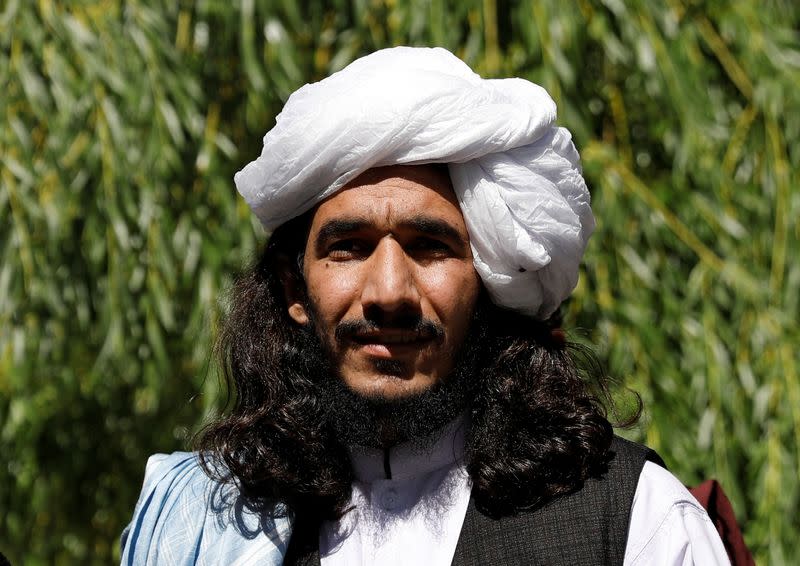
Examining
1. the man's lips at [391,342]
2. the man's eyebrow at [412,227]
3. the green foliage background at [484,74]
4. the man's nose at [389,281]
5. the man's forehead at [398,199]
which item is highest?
the man's forehead at [398,199]

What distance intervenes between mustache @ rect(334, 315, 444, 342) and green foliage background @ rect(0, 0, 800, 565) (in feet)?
3.14

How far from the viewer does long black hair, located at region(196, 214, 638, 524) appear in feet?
6.99

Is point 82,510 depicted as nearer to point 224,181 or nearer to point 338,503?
point 224,181

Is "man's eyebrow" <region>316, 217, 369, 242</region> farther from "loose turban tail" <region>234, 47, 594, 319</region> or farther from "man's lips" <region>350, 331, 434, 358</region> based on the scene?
"man's lips" <region>350, 331, 434, 358</region>

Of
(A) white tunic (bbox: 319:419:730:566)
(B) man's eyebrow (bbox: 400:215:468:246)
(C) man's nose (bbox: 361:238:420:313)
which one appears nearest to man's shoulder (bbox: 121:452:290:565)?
(A) white tunic (bbox: 319:419:730:566)

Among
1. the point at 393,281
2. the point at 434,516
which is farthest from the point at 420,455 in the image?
the point at 393,281

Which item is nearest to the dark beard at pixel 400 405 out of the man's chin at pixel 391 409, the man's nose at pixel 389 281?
the man's chin at pixel 391 409

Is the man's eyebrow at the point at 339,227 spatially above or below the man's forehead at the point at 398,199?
below

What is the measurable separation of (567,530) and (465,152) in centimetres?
66

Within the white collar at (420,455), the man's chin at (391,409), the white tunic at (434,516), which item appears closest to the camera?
Result: the white tunic at (434,516)

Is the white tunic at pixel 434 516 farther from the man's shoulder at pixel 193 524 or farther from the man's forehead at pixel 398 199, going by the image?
the man's forehead at pixel 398 199

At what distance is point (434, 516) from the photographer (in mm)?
2152

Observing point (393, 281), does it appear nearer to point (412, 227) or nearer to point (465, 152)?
point (412, 227)

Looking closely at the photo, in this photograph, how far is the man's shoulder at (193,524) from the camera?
2156 mm
